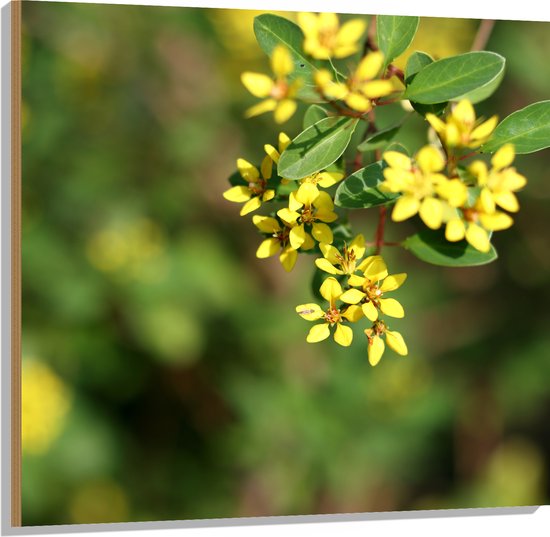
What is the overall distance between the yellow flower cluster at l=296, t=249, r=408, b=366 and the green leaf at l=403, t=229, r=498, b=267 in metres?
0.08

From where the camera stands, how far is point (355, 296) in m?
1.04

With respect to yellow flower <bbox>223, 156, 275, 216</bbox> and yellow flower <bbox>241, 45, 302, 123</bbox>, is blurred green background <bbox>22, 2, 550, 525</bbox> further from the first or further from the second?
yellow flower <bbox>241, 45, 302, 123</bbox>

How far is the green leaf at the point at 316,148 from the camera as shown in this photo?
38.4 inches

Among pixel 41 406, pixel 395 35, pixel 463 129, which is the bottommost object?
pixel 41 406

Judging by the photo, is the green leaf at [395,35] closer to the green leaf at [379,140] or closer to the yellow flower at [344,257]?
the green leaf at [379,140]

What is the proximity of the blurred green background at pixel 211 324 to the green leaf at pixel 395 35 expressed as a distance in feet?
4.08

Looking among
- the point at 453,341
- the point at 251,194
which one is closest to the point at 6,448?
the point at 251,194

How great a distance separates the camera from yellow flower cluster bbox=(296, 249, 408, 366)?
3.41 ft

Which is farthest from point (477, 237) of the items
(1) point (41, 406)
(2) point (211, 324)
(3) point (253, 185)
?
(2) point (211, 324)

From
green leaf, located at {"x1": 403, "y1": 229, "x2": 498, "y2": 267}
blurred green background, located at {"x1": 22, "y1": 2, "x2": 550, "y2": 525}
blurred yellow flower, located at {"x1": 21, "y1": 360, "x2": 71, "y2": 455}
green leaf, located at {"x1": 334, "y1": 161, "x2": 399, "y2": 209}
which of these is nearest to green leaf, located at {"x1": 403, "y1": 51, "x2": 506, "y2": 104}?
green leaf, located at {"x1": 334, "y1": 161, "x2": 399, "y2": 209}

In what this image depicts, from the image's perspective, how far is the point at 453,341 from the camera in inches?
106

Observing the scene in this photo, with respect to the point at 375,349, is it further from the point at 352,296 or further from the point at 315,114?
the point at 315,114

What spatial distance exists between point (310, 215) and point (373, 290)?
13 cm

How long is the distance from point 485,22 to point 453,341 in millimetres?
1320
